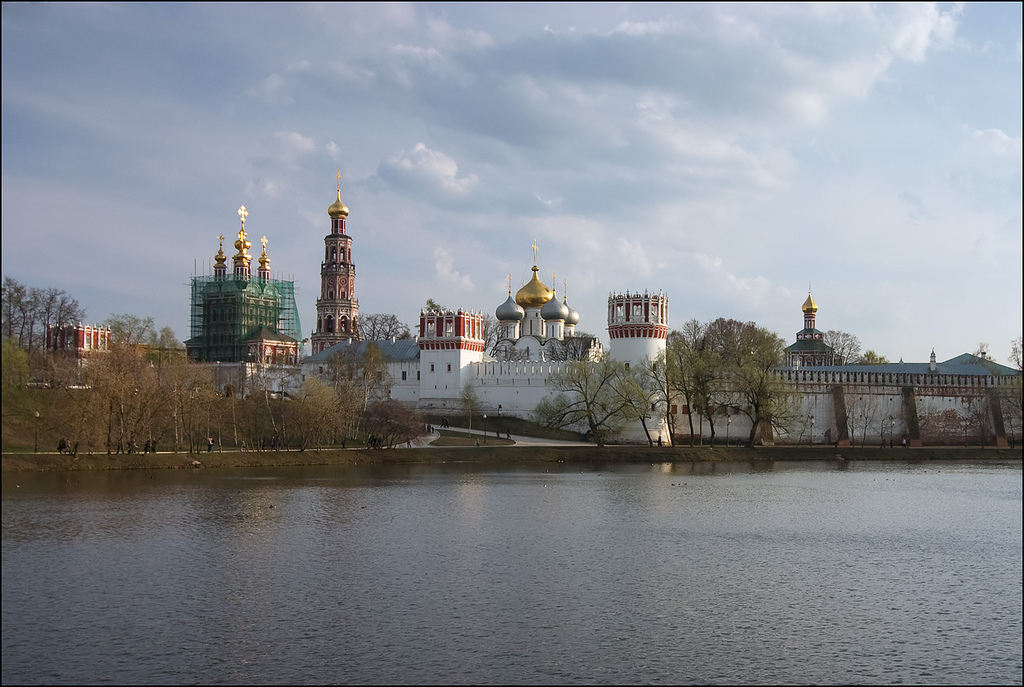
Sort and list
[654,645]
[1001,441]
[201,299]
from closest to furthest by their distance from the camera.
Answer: [654,645] < [1001,441] < [201,299]

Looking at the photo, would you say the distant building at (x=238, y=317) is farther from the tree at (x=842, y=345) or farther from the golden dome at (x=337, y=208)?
the tree at (x=842, y=345)

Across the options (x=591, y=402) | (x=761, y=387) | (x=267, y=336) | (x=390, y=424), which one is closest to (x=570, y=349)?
(x=591, y=402)

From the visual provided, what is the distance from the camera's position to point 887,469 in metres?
45.3

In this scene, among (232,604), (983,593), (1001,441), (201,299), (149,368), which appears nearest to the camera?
(232,604)

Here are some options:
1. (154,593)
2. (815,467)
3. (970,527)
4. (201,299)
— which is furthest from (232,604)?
(201,299)

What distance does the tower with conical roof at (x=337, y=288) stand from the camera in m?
76.3

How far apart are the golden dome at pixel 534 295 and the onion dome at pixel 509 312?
85 centimetres

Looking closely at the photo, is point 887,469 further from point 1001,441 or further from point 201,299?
point 201,299

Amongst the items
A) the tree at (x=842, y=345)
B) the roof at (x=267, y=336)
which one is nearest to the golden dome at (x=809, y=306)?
the tree at (x=842, y=345)

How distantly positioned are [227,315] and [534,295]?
27941 millimetres

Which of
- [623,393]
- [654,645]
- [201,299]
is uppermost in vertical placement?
[201,299]

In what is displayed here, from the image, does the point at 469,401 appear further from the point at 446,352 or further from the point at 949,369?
the point at 949,369

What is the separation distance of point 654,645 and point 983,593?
23.3ft

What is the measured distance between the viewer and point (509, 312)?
67000 mm
